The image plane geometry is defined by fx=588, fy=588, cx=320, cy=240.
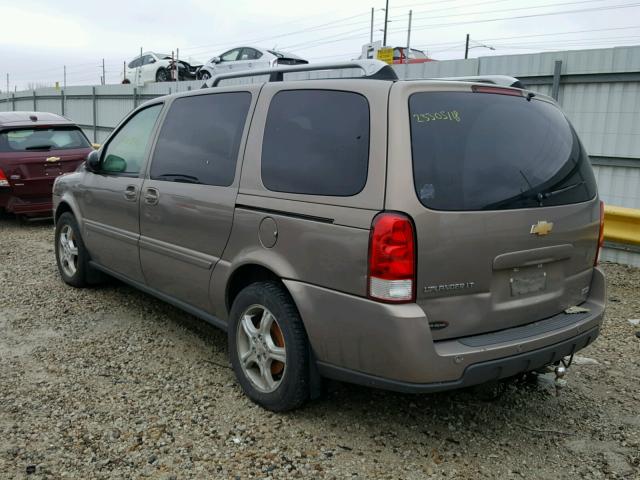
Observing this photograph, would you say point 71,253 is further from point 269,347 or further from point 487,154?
point 487,154

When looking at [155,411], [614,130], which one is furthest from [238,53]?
[155,411]

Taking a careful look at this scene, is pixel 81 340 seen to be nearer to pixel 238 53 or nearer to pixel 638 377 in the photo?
pixel 638 377

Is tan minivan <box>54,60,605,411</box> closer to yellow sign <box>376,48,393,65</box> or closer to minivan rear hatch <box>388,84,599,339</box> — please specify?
minivan rear hatch <box>388,84,599,339</box>

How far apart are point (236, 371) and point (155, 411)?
1.69 feet

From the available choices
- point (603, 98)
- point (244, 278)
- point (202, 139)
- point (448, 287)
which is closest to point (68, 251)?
point (202, 139)

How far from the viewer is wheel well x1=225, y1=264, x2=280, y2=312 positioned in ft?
11.0

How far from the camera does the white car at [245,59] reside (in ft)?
61.5

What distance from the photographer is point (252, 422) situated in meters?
3.27

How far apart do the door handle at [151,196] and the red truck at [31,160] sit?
528 cm

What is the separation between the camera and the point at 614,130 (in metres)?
7.35

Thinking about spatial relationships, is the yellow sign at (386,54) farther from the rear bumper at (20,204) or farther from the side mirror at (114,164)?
the side mirror at (114,164)

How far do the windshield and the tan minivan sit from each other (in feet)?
20.1

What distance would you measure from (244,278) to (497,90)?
5.83 ft

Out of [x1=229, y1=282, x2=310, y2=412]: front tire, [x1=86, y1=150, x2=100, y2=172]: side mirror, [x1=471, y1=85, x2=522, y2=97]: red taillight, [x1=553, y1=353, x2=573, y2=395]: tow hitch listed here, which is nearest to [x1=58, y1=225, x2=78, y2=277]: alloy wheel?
[x1=86, y1=150, x2=100, y2=172]: side mirror
